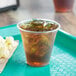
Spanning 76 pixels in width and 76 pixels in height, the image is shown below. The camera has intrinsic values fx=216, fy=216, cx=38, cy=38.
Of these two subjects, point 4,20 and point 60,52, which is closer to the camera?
point 60,52

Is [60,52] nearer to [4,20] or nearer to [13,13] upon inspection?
[4,20]

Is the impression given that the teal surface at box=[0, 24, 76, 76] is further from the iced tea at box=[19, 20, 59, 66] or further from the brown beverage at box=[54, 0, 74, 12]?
the brown beverage at box=[54, 0, 74, 12]

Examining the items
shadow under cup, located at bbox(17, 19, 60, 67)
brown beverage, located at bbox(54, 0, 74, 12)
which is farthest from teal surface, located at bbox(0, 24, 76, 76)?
brown beverage, located at bbox(54, 0, 74, 12)

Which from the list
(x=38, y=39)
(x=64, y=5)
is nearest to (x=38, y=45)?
(x=38, y=39)

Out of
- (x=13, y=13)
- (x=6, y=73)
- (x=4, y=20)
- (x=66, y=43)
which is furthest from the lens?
(x=13, y=13)

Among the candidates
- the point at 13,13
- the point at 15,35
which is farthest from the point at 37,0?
the point at 15,35

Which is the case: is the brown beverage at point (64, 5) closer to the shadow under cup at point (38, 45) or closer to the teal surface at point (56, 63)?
the teal surface at point (56, 63)

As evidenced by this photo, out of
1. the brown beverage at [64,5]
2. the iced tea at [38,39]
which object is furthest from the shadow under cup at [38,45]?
the brown beverage at [64,5]

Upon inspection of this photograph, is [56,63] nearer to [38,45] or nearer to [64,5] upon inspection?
[38,45]
